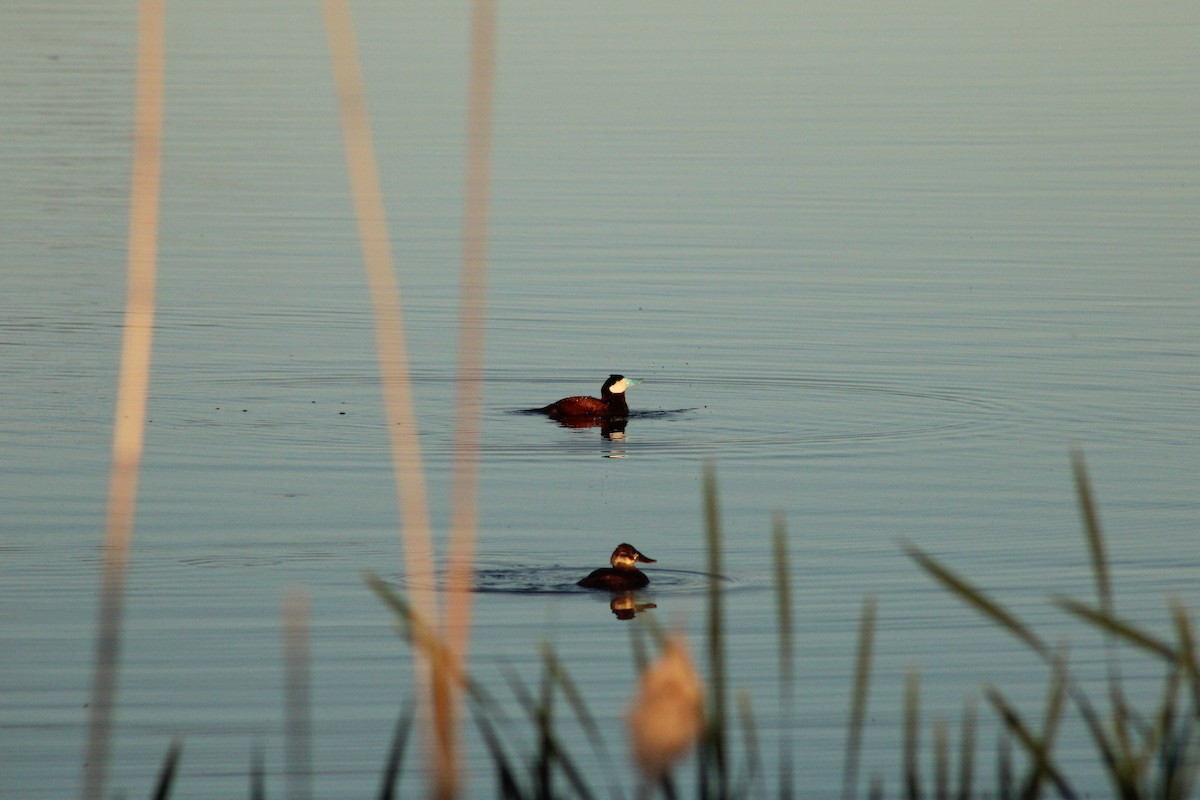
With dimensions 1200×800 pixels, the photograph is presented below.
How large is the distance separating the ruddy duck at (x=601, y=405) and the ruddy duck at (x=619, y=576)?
4.86 meters

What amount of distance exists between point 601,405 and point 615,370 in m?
2.00

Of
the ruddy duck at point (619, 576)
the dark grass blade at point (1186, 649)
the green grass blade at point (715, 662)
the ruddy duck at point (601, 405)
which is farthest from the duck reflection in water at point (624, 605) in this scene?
the green grass blade at point (715, 662)

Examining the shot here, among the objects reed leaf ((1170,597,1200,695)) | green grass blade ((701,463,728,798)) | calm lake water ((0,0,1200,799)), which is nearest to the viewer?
green grass blade ((701,463,728,798))

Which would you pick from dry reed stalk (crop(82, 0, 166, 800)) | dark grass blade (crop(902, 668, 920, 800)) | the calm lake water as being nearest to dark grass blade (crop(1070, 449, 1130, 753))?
dark grass blade (crop(902, 668, 920, 800))

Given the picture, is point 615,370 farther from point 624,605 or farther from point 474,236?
point 474,236

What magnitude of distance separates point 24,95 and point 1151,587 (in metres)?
30.5

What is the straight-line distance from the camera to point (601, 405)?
1714cm

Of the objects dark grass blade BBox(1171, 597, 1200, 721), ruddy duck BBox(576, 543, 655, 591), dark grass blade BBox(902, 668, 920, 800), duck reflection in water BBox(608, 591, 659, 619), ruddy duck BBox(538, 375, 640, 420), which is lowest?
dark grass blade BBox(902, 668, 920, 800)

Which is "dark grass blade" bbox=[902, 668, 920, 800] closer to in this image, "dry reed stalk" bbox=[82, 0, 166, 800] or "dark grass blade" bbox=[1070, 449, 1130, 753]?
"dark grass blade" bbox=[1070, 449, 1130, 753]

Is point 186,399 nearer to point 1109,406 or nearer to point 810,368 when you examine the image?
point 810,368

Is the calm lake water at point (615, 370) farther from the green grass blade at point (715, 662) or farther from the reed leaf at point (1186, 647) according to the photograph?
the green grass blade at point (715, 662)

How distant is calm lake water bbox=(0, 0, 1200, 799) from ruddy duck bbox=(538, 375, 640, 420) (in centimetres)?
21

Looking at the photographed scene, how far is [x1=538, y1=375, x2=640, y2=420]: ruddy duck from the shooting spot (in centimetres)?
1705

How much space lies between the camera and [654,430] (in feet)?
58.0
